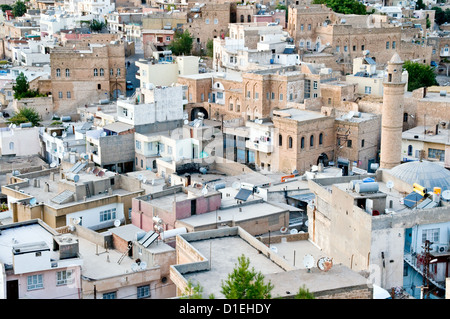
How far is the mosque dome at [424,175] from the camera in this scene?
2642 cm

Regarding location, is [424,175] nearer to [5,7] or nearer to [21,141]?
[21,141]

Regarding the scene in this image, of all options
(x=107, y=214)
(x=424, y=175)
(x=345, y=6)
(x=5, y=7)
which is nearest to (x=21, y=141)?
(x=107, y=214)

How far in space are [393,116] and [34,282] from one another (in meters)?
17.8

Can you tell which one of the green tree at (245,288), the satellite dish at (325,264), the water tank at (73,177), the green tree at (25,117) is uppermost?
the green tree at (245,288)

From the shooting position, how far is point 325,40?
5394 centimetres

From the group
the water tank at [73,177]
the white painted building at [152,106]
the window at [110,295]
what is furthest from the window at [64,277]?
the white painted building at [152,106]

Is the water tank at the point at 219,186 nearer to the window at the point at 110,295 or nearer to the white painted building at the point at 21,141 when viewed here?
the window at the point at 110,295

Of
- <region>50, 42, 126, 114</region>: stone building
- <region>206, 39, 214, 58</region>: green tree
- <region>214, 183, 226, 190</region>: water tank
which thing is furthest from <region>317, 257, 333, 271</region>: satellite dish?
<region>206, 39, 214, 58</region>: green tree

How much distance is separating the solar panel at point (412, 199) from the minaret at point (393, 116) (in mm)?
10762

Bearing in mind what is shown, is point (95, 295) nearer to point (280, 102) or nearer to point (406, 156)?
point (406, 156)

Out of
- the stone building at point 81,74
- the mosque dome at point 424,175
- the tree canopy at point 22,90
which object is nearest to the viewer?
the mosque dome at point 424,175

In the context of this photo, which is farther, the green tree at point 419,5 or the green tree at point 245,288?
the green tree at point 419,5

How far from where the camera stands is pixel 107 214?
1221 inches
